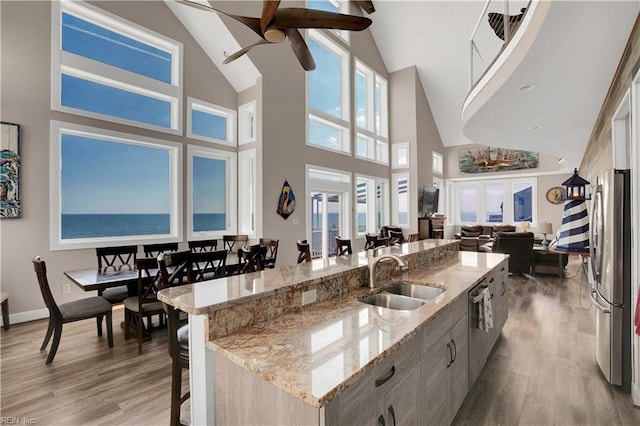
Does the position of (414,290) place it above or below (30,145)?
below

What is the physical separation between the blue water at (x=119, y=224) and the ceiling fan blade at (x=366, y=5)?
709cm

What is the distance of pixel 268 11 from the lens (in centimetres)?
248

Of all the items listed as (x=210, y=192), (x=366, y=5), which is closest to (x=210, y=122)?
(x=210, y=192)

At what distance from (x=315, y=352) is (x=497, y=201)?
1298cm

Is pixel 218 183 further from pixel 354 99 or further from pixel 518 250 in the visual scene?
pixel 518 250

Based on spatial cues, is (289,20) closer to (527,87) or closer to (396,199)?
(527,87)

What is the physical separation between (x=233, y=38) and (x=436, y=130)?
343 inches

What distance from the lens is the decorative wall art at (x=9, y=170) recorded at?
380cm

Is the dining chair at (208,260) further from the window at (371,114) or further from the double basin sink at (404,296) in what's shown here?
the window at (371,114)

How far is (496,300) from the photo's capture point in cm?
301

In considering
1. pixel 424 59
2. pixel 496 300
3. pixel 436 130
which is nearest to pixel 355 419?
pixel 496 300

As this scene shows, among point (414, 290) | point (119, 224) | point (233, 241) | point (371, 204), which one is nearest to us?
point (414, 290)

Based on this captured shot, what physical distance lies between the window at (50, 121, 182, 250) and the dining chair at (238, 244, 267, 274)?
2.23 meters

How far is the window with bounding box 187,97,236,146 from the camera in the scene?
5.74 metres
